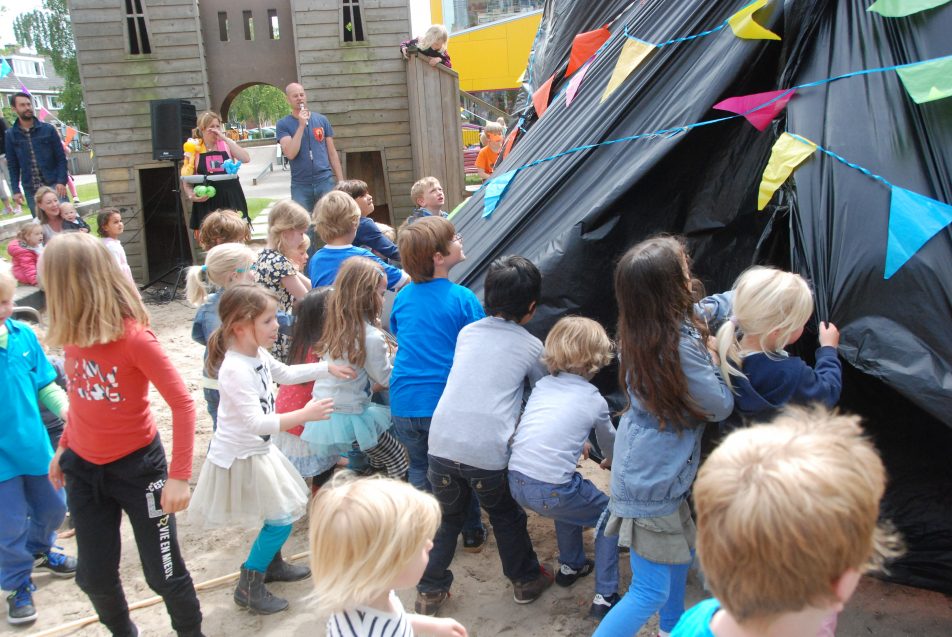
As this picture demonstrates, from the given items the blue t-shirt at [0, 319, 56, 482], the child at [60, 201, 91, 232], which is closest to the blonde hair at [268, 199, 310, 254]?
the blue t-shirt at [0, 319, 56, 482]

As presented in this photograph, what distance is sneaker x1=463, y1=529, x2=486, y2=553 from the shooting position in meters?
3.29

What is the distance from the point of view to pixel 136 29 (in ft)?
29.8

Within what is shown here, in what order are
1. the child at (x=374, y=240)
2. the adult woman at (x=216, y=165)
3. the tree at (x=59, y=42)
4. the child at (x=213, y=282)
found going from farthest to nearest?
the tree at (x=59, y=42) → the adult woman at (x=216, y=165) → the child at (x=374, y=240) → the child at (x=213, y=282)

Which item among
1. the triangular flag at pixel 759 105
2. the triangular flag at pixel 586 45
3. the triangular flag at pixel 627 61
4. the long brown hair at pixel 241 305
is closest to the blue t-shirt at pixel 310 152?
the triangular flag at pixel 586 45

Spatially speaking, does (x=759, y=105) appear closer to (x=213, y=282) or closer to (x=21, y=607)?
(x=213, y=282)

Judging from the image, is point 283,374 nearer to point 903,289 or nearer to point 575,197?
point 575,197

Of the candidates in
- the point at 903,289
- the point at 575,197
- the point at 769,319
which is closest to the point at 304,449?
the point at 575,197

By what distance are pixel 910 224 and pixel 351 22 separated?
27.1 ft

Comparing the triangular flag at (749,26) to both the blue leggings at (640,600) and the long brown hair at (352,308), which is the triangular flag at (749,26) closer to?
the long brown hair at (352,308)

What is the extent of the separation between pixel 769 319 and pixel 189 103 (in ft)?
25.8

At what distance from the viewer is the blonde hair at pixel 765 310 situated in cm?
218

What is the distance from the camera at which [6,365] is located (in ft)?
9.39

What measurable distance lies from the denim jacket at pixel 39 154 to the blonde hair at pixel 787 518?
8.51 m

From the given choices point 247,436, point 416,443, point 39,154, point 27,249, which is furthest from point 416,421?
point 39,154
